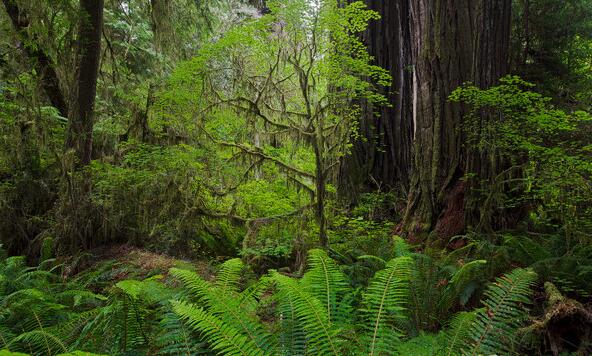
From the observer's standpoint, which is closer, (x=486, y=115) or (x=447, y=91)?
(x=486, y=115)

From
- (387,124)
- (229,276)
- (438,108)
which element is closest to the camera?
(229,276)

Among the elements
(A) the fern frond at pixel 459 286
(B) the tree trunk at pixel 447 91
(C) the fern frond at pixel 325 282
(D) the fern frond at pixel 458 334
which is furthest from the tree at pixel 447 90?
(D) the fern frond at pixel 458 334

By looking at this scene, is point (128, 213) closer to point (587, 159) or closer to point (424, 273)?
point (424, 273)

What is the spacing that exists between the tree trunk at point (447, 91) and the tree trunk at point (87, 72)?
5.19 meters

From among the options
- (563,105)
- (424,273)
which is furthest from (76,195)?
(563,105)

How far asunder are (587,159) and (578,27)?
152 inches

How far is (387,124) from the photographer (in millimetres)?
7719

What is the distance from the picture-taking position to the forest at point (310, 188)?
2.77m

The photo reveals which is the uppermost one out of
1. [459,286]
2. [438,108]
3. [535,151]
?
[438,108]

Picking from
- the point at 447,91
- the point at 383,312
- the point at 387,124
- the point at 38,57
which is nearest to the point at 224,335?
the point at 383,312

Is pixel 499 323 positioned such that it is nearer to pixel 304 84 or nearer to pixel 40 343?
pixel 40 343

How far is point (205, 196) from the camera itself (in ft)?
25.1

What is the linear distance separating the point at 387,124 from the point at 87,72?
552 centimetres

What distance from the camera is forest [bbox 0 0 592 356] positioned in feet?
9.07
